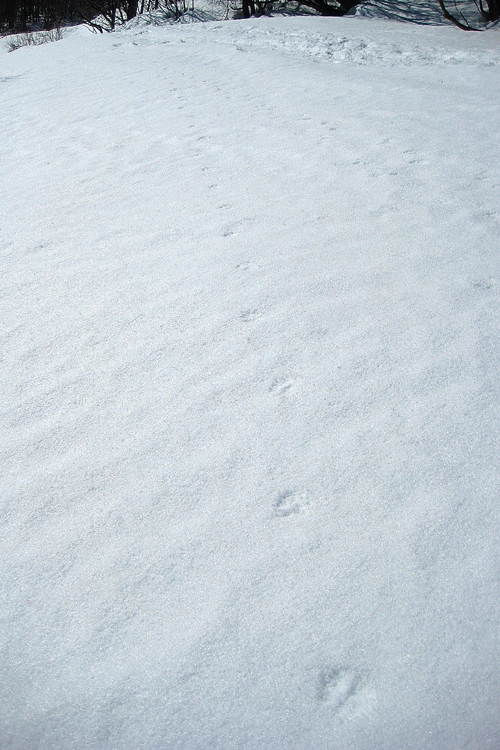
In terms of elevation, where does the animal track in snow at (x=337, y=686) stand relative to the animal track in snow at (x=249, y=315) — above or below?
below

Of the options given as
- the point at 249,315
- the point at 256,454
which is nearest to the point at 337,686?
the point at 256,454

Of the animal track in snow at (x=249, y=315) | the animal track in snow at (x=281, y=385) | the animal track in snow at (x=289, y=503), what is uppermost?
the animal track in snow at (x=249, y=315)

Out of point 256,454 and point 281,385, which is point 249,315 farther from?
point 256,454

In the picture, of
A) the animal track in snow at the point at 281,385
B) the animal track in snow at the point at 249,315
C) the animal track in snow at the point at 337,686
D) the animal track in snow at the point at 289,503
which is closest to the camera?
the animal track in snow at the point at 337,686

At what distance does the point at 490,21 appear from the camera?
10.3 metres

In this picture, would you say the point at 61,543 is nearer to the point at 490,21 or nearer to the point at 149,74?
the point at 149,74

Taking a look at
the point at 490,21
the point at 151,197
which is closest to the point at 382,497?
the point at 151,197

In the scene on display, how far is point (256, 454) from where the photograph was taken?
78.6 inches

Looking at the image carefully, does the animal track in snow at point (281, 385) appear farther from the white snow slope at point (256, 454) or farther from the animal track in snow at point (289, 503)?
the animal track in snow at point (289, 503)

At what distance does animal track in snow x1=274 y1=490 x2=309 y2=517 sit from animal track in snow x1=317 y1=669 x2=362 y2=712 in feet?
1.63

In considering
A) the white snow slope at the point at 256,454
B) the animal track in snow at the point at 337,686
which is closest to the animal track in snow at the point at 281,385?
the white snow slope at the point at 256,454

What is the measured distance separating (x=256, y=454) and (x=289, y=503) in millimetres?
239

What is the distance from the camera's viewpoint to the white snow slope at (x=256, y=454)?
4.67ft

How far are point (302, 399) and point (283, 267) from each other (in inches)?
41.4
